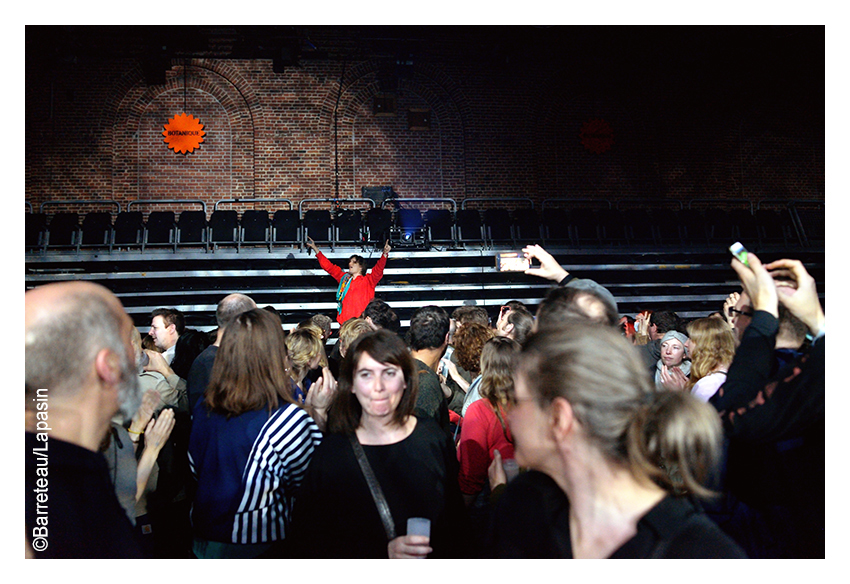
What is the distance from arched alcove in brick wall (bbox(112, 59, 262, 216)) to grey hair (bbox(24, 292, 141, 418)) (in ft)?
34.5

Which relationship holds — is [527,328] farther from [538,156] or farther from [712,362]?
[538,156]

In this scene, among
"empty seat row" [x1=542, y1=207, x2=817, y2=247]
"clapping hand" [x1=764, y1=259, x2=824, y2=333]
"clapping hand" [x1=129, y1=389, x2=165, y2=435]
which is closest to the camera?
"clapping hand" [x1=764, y1=259, x2=824, y2=333]

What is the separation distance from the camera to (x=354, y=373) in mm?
2053

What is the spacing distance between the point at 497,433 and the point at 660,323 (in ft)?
10.9

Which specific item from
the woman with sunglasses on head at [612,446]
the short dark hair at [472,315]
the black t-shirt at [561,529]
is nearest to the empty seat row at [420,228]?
the short dark hair at [472,315]

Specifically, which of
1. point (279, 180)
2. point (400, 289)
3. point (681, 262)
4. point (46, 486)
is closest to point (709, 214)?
point (681, 262)

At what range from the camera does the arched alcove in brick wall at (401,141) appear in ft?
38.1

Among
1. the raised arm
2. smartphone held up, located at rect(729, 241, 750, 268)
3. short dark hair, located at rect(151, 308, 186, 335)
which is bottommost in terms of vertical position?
short dark hair, located at rect(151, 308, 186, 335)

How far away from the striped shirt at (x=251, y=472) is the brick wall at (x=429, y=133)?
9.79 meters

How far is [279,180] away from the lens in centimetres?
1145

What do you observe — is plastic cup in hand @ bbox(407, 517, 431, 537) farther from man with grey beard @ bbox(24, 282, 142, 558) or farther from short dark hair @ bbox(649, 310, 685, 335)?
short dark hair @ bbox(649, 310, 685, 335)

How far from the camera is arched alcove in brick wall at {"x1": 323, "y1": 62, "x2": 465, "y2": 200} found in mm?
11609

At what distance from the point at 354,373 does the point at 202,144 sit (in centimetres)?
1045

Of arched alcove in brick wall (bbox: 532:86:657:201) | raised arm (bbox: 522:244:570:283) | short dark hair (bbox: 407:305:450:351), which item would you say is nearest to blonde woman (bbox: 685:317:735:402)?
raised arm (bbox: 522:244:570:283)
